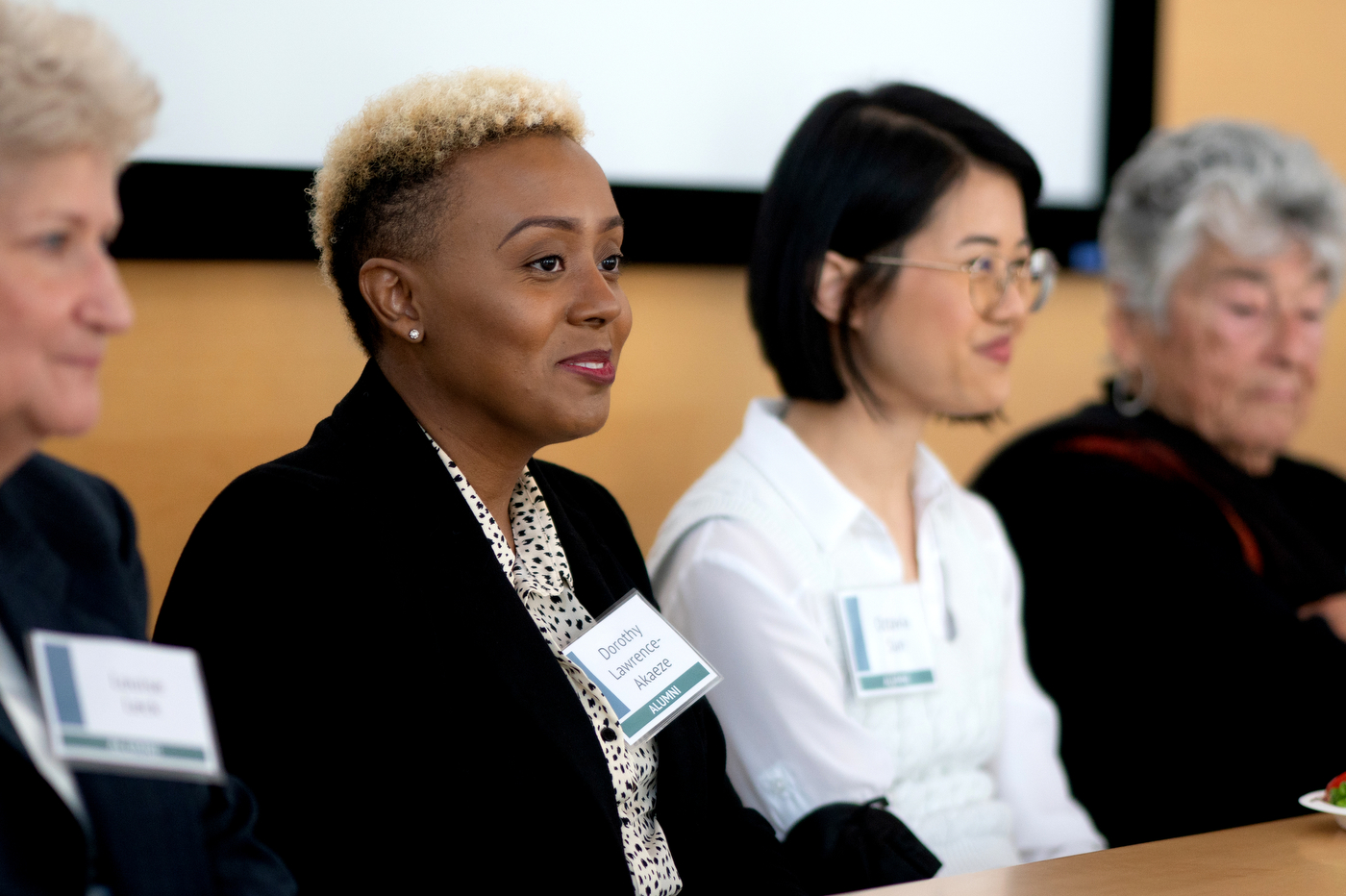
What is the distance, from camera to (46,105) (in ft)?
3.22

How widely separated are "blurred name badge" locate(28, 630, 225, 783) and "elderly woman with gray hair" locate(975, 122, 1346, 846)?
6.03 ft

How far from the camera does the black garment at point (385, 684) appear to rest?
1340mm

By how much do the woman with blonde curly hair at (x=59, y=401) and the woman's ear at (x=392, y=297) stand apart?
474 mm

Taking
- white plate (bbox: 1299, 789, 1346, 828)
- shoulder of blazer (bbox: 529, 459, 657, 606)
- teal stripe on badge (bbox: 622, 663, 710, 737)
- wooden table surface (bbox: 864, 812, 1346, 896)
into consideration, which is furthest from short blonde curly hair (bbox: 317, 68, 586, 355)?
white plate (bbox: 1299, 789, 1346, 828)

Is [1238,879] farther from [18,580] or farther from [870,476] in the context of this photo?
[18,580]

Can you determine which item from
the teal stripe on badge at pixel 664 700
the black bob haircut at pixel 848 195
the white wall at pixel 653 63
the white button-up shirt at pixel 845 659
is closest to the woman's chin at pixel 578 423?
the teal stripe on badge at pixel 664 700

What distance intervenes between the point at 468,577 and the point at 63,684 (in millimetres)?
515

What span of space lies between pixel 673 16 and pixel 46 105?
1633 millimetres

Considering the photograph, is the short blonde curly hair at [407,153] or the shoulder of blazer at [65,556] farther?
the short blonde curly hair at [407,153]

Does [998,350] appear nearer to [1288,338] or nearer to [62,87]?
[1288,338]

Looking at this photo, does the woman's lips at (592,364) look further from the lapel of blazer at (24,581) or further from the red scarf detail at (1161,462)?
the red scarf detail at (1161,462)

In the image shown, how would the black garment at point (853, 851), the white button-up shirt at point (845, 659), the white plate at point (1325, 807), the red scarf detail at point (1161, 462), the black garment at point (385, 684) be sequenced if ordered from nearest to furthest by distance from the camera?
the black garment at point (385, 684), the white plate at point (1325, 807), the black garment at point (853, 851), the white button-up shirt at point (845, 659), the red scarf detail at point (1161, 462)

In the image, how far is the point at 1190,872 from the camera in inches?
59.4

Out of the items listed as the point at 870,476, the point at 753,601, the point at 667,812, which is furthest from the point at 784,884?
the point at 870,476
